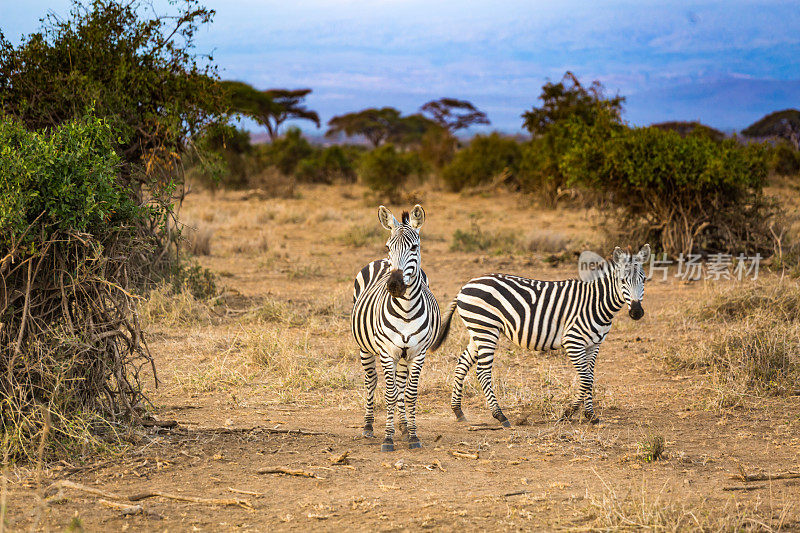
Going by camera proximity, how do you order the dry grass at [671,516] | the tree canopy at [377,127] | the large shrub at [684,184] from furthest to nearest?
the tree canopy at [377,127] < the large shrub at [684,184] < the dry grass at [671,516]

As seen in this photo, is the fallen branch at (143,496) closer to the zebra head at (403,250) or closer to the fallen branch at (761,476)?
the zebra head at (403,250)

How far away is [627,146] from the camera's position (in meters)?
14.2

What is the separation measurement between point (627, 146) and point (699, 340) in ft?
20.8

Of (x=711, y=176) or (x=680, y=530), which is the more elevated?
(x=711, y=176)

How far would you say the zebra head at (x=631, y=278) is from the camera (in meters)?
6.46

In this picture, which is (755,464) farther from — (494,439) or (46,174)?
(46,174)

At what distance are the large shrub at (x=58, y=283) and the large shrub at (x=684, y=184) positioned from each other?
10773mm

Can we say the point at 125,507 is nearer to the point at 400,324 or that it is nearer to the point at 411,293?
the point at 400,324

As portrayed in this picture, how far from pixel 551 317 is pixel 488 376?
31.5 inches

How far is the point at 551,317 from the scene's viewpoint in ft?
21.7

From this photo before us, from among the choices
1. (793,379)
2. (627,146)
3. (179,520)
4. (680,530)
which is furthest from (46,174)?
(627,146)

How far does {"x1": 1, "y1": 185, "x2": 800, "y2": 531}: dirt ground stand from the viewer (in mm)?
4215

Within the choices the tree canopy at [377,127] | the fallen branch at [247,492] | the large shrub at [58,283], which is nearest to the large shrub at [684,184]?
the large shrub at [58,283]

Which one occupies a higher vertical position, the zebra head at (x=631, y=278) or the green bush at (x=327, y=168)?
the green bush at (x=327, y=168)
